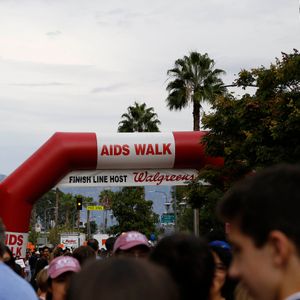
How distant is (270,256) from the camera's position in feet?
6.96

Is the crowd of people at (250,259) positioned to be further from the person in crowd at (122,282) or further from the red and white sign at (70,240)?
the red and white sign at (70,240)

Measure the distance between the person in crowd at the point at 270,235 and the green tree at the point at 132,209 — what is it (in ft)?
192

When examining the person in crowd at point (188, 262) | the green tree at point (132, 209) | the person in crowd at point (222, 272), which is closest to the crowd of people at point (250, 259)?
the person in crowd at point (188, 262)

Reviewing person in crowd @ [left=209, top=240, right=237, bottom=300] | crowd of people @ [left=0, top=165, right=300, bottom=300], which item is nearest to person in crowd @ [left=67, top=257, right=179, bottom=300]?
crowd of people @ [left=0, top=165, right=300, bottom=300]

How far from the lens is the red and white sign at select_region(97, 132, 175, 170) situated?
2064 cm

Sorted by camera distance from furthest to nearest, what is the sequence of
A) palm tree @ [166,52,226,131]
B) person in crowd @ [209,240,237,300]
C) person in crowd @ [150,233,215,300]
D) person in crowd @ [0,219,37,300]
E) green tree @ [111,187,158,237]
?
green tree @ [111,187,158,237], palm tree @ [166,52,226,131], person in crowd @ [209,240,237,300], person in crowd @ [0,219,37,300], person in crowd @ [150,233,215,300]

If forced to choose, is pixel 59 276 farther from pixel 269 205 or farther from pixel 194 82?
pixel 194 82

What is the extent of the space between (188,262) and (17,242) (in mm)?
16966

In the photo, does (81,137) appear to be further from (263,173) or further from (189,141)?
(263,173)

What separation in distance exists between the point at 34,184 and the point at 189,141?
158 inches

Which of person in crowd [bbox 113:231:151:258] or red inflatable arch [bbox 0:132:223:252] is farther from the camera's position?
red inflatable arch [bbox 0:132:223:252]

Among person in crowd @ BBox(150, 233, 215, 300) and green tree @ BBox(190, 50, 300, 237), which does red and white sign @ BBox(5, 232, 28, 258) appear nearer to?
green tree @ BBox(190, 50, 300, 237)

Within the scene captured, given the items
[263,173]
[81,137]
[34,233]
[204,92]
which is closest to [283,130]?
[81,137]

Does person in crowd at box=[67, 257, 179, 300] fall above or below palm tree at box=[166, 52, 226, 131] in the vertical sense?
below
